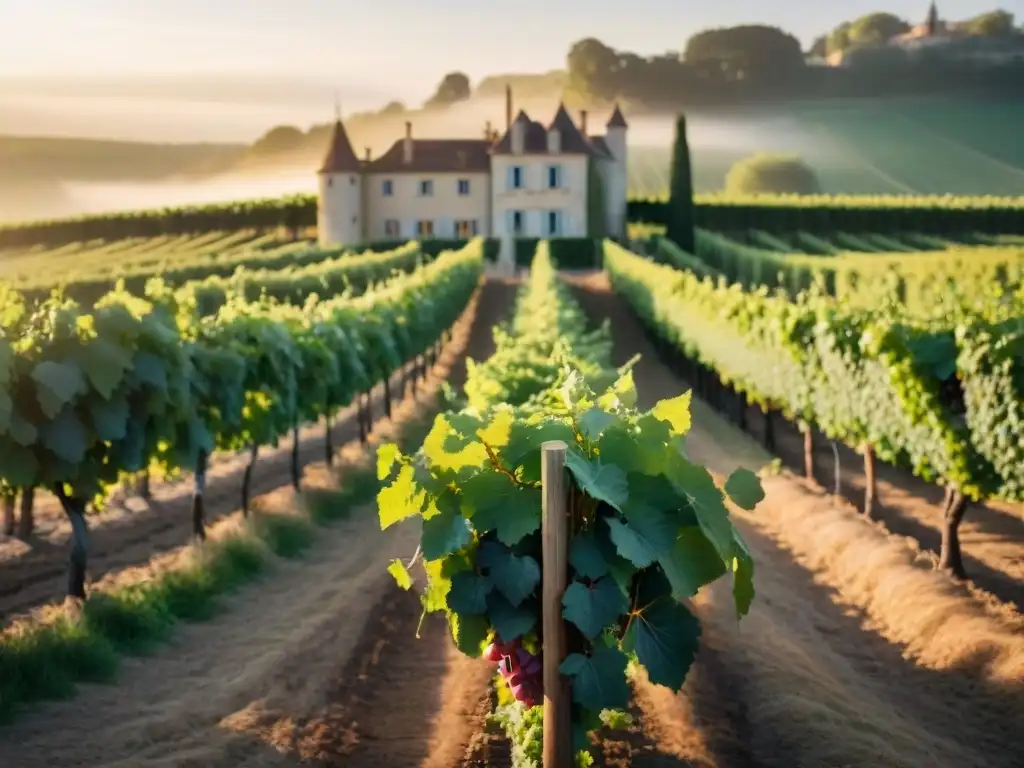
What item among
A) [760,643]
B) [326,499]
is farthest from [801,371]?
[760,643]

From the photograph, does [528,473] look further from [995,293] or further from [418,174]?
[418,174]

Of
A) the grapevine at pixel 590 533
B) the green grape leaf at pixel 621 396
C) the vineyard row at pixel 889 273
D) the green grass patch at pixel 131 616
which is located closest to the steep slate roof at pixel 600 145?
the vineyard row at pixel 889 273

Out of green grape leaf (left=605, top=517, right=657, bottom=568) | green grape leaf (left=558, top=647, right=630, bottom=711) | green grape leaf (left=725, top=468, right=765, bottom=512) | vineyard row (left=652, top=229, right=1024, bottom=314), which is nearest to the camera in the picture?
green grape leaf (left=605, top=517, right=657, bottom=568)

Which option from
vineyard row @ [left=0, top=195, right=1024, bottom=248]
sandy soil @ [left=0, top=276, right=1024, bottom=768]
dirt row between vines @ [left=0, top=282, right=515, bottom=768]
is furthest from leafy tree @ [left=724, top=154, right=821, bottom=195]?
dirt row between vines @ [left=0, top=282, right=515, bottom=768]

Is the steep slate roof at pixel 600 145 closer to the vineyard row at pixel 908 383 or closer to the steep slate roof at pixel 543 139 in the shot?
the steep slate roof at pixel 543 139

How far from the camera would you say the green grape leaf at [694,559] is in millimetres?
5074

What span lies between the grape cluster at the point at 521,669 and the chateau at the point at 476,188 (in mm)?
57127

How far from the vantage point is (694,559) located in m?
5.12

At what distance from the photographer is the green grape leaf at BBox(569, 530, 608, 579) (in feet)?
16.3

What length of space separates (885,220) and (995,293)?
203ft

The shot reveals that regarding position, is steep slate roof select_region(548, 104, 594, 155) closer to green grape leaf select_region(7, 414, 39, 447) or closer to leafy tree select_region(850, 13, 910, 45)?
green grape leaf select_region(7, 414, 39, 447)

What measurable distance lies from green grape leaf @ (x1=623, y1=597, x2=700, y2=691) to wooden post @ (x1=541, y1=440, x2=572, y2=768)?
1.13 ft

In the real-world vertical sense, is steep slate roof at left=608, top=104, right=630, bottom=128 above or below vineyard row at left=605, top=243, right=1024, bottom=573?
above

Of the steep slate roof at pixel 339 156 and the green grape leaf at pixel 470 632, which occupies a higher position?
the steep slate roof at pixel 339 156
